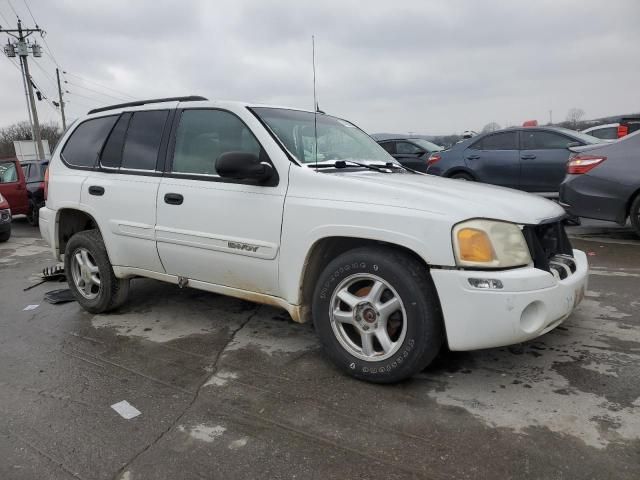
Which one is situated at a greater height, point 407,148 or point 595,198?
point 407,148

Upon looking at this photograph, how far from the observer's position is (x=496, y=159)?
29.9 ft

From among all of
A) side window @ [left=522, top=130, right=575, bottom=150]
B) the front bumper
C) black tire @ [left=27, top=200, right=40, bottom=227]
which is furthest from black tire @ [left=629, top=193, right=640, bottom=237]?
black tire @ [left=27, top=200, right=40, bottom=227]

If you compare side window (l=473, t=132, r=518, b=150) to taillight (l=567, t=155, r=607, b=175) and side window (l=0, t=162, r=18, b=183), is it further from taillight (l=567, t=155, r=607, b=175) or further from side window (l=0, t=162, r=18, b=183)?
side window (l=0, t=162, r=18, b=183)

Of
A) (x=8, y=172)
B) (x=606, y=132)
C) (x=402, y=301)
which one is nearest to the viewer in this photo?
(x=402, y=301)

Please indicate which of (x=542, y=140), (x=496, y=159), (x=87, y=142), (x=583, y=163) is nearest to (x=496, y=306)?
(x=87, y=142)

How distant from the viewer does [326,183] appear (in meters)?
3.05

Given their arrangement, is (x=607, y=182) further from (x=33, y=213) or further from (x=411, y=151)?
(x=33, y=213)

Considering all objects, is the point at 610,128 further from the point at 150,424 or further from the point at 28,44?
the point at 28,44

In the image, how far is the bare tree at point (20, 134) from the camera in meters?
57.0

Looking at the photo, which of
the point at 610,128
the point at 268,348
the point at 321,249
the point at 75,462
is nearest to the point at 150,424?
the point at 75,462

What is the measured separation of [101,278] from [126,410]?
1.83 metres

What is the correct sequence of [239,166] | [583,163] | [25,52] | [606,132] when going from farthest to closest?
1. [25,52]
2. [606,132]
3. [583,163]
4. [239,166]

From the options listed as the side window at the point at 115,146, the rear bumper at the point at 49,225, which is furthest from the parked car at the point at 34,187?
the side window at the point at 115,146

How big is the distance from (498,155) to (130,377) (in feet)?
25.6
